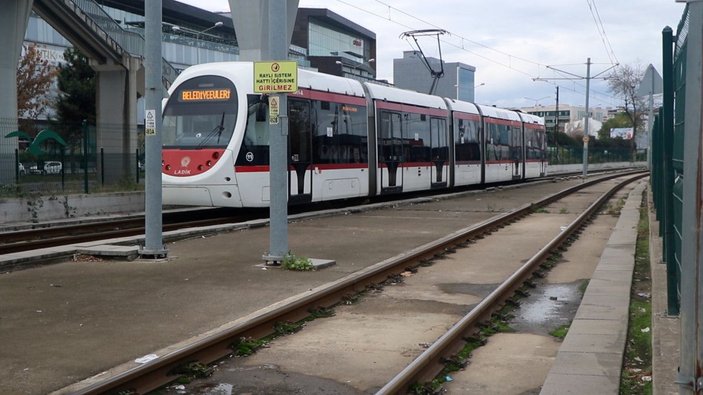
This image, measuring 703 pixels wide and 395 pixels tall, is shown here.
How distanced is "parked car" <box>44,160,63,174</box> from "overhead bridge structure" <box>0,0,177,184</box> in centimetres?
202

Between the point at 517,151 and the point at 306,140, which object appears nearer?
the point at 306,140

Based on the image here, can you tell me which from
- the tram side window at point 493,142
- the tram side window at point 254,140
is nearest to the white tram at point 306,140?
the tram side window at point 254,140

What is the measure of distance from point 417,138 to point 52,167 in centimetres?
1111

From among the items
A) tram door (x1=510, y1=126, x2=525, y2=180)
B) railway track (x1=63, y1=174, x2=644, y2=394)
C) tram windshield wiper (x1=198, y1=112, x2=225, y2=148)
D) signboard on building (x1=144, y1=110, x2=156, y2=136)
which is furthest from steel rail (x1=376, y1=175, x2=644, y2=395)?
tram door (x1=510, y1=126, x2=525, y2=180)

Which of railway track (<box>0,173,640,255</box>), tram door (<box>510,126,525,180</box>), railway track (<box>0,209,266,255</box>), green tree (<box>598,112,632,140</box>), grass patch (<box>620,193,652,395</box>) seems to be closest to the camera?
grass patch (<box>620,193,652,395</box>)

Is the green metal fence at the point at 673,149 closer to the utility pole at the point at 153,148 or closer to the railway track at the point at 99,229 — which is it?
the utility pole at the point at 153,148

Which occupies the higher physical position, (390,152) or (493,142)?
(493,142)

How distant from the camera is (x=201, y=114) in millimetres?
18547

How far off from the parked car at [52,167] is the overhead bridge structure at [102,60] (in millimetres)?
2015

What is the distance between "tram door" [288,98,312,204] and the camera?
19.3 m

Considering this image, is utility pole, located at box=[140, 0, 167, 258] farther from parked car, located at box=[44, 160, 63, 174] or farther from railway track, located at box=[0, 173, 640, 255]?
parked car, located at box=[44, 160, 63, 174]

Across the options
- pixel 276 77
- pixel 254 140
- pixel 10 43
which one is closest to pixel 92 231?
pixel 254 140

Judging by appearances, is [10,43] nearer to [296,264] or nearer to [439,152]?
[439,152]

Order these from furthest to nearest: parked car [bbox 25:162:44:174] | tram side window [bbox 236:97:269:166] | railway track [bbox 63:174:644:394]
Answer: parked car [bbox 25:162:44:174], tram side window [bbox 236:97:269:166], railway track [bbox 63:174:644:394]
